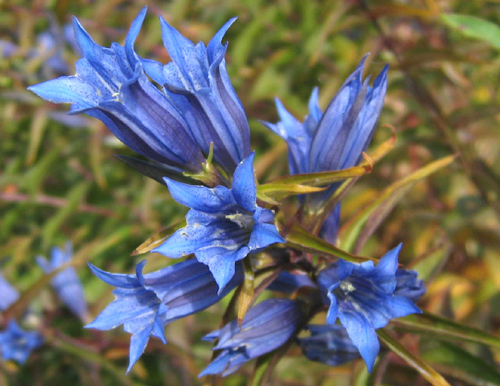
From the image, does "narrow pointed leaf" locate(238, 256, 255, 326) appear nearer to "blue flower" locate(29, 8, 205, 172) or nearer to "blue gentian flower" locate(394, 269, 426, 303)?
"blue flower" locate(29, 8, 205, 172)

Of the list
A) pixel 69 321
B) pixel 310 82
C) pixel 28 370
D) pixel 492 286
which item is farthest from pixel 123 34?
pixel 492 286

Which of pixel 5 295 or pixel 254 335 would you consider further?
pixel 5 295

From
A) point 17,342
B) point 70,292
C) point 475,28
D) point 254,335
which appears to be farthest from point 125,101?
point 70,292

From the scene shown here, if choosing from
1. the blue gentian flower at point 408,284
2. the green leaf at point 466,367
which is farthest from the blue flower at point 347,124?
the green leaf at point 466,367

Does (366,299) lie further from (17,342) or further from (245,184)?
(17,342)

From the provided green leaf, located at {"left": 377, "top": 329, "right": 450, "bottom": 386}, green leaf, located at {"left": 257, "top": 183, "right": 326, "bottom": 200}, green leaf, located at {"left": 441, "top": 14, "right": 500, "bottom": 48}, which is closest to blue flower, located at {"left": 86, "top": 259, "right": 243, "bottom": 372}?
green leaf, located at {"left": 257, "top": 183, "right": 326, "bottom": 200}

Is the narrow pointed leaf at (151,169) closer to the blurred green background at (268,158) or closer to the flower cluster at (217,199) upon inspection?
the flower cluster at (217,199)
